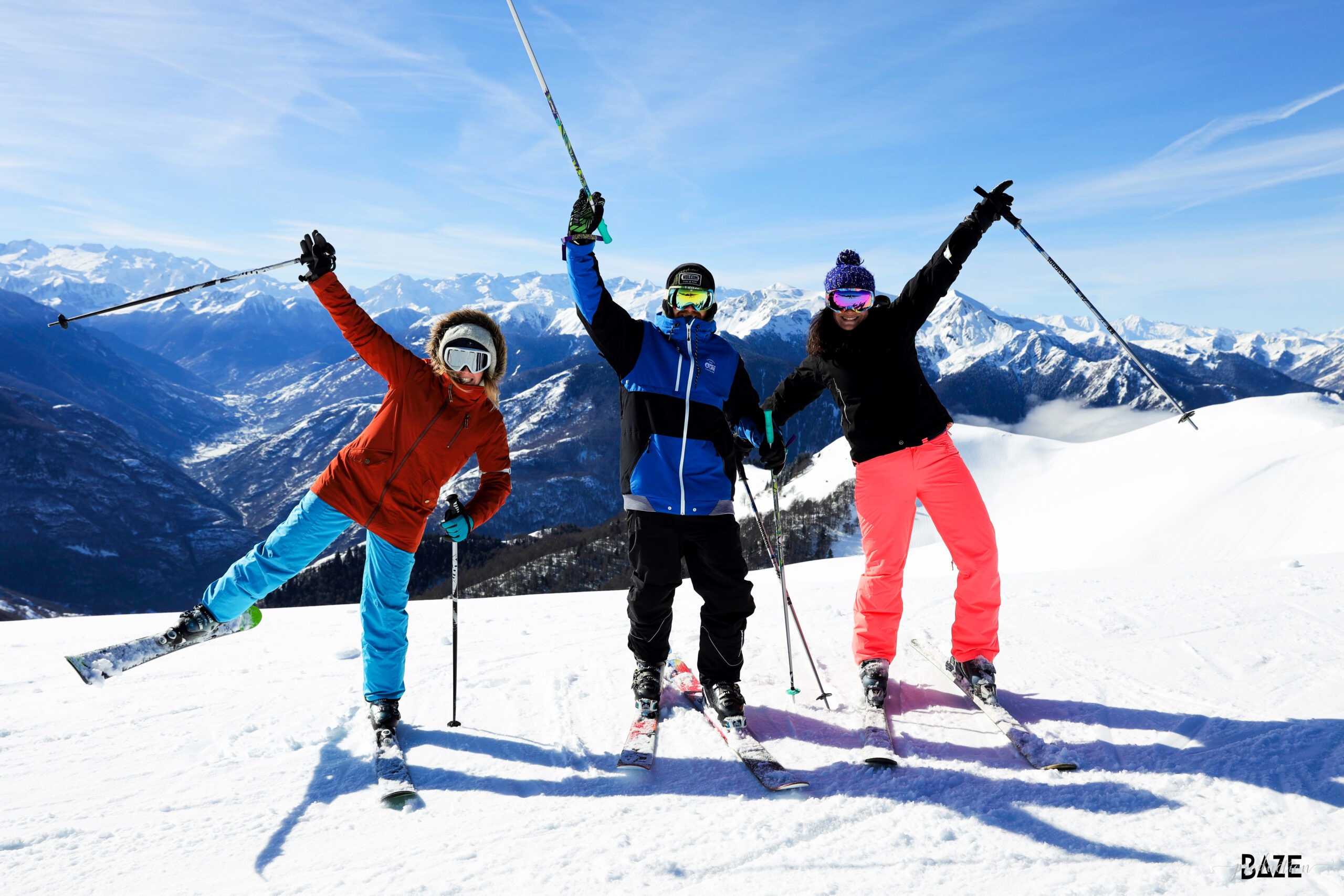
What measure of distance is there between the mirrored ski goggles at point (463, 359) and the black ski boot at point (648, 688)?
2159mm

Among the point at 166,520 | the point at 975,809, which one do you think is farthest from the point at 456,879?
the point at 166,520

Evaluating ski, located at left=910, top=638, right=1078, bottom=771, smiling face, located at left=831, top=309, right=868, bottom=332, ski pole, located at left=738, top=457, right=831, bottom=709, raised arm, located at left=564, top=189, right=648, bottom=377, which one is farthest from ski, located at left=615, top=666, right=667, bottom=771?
smiling face, located at left=831, top=309, right=868, bottom=332

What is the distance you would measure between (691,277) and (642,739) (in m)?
2.83

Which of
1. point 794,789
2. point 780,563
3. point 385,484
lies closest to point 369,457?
point 385,484

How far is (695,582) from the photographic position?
14.2 feet

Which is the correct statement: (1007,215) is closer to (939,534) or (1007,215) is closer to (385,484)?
(939,534)

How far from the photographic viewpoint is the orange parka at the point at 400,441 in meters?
4.17

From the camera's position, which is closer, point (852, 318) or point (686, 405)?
point (686, 405)

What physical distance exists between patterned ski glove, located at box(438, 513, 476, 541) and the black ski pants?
1086 millimetres

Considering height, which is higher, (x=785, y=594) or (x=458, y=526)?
(x=458, y=526)

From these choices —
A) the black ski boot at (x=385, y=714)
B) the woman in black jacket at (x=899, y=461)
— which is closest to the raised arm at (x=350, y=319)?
the black ski boot at (x=385, y=714)

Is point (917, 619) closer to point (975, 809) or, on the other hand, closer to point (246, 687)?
point (975, 809)

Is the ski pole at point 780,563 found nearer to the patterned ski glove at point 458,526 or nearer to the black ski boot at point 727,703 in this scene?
the black ski boot at point 727,703

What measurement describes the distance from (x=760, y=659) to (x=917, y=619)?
1748 millimetres
